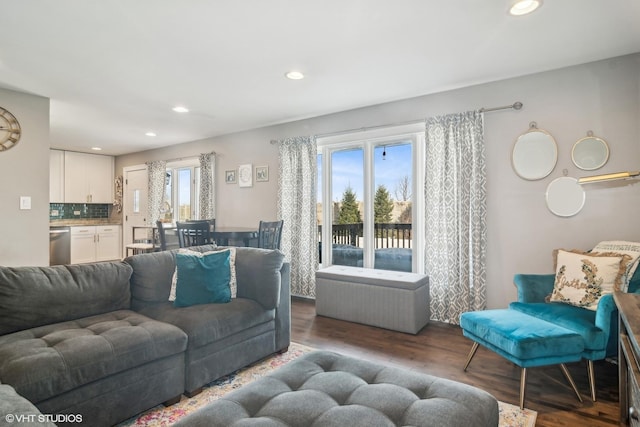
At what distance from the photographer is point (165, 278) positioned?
2572mm

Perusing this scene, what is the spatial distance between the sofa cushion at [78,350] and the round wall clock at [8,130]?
101 inches

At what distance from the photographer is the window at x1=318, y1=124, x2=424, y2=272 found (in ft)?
13.0

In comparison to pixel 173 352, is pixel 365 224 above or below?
above

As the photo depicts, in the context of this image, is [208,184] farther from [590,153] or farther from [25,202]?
[590,153]

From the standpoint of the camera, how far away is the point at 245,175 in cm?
535

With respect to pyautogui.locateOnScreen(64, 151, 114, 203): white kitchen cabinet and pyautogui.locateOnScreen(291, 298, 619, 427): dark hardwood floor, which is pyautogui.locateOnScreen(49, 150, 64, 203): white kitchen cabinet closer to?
pyautogui.locateOnScreen(64, 151, 114, 203): white kitchen cabinet

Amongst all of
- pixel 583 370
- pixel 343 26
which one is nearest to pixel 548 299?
pixel 583 370

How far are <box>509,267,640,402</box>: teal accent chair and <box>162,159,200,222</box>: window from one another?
16.9 feet

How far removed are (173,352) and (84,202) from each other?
6.98 meters

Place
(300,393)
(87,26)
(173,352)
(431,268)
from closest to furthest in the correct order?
(300,393) < (173,352) < (87,26) < (431,268)

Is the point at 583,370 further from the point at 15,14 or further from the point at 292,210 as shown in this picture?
the point at 15,14

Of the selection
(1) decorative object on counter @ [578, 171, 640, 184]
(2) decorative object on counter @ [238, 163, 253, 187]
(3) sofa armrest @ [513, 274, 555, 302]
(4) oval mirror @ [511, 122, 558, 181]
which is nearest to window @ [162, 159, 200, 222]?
(2) decorative object on counter @ [238, 163, 253, 187]

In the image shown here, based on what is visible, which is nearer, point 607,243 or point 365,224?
point 607,243

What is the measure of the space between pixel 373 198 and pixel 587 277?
2304 mm
